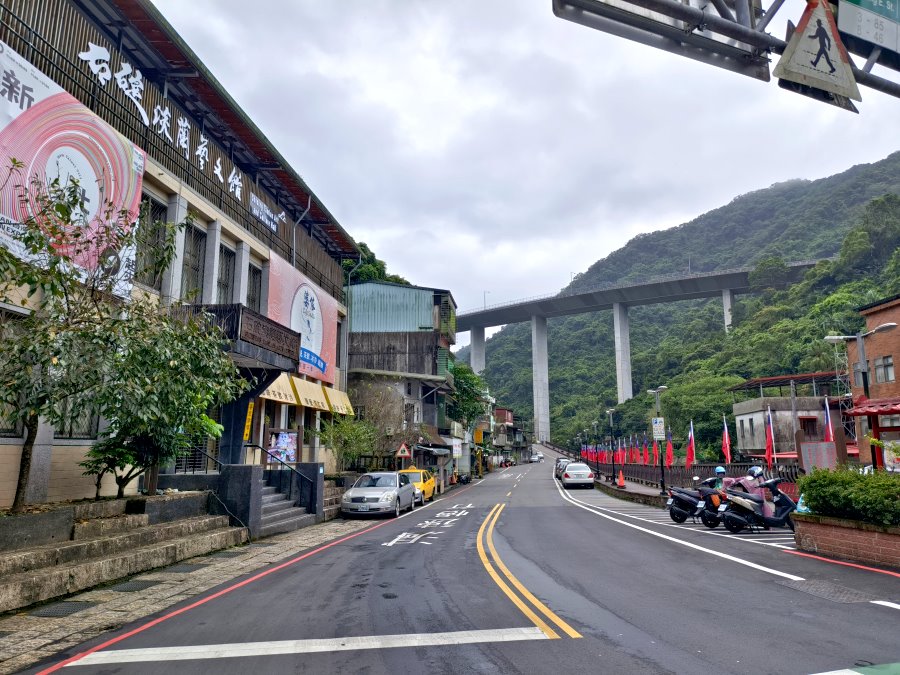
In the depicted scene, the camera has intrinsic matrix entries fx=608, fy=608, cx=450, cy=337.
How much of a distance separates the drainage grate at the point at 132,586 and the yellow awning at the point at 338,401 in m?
19.4

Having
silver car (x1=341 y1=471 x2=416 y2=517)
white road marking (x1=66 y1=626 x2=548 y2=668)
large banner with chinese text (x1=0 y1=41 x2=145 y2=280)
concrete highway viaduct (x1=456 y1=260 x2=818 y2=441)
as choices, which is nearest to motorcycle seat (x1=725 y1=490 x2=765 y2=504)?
white road marking (x1=66 y1=626 x2=548 y2=668)

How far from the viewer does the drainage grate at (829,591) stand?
7453 mm

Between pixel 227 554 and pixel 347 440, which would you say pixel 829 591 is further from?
pixel 347 440

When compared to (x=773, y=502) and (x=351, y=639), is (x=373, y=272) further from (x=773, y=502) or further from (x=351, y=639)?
(x=351, y=639)

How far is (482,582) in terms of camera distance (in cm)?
892

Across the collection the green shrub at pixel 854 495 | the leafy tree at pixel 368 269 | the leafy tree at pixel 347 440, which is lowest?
the green shrub at pixel 854 495

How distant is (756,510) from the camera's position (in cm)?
1454

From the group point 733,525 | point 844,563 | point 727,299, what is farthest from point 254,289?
point 727,299

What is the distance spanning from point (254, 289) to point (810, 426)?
4280cm

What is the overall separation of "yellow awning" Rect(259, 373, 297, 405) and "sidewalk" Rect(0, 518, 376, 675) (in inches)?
371

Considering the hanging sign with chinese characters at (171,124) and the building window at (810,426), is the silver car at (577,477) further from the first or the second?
the hanging sign with chinese characters at (171,124)

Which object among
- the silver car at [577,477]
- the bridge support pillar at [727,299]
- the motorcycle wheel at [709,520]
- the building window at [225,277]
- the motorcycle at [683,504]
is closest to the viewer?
the motorcycle wheel at [709,520]

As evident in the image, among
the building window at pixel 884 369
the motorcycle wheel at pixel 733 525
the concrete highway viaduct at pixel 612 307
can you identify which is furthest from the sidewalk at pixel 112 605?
the concrete highway viaduct at pixel 612 307

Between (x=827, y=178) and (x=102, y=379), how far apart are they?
158756 millimetres
